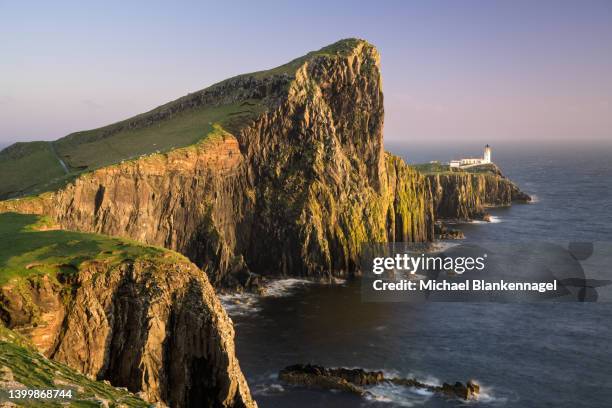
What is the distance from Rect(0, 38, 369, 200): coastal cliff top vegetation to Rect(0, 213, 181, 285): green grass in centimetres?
4183

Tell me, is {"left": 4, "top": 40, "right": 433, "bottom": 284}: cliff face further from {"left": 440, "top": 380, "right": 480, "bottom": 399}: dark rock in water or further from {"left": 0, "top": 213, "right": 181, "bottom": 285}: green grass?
{"left": 440, "top": 380, "right": 480, "bottom": 399}: dark rock in water

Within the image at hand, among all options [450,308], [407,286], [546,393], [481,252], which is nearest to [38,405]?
[546,393]

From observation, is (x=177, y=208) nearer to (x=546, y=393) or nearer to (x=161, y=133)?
(x=161, y=133)

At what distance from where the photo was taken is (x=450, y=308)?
282 ft

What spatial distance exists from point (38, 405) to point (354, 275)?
85200mm

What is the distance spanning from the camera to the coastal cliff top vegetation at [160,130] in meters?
99.3

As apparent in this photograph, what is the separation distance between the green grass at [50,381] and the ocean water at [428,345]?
30.0m

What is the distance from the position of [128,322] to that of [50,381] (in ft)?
56.2

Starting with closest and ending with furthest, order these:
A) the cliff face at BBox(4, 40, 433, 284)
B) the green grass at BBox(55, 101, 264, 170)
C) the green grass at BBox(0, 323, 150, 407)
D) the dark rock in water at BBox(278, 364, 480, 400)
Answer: the green grass at BBox(0, 323, 150, 407), the dark rock in water at BBox(278, 364, 480, 400), the cliff face at BBox(4, 40, 433, 284), the green grass at BBox(55, 101, 264, 170)

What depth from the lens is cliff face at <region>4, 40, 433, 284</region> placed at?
85750 mm

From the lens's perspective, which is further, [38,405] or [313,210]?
[313,210]

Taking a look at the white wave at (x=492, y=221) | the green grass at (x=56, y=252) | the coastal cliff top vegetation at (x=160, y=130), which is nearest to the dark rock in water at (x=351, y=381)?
the green grass at (x=56, y=252)

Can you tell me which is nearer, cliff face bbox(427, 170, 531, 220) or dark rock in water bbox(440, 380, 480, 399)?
dark rock in water bbox(440, 380, 480, 399)

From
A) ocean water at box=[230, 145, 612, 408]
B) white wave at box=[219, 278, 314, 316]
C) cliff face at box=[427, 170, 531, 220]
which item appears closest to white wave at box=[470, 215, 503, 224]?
cliff face at box=[427, 170, 531, 220]
